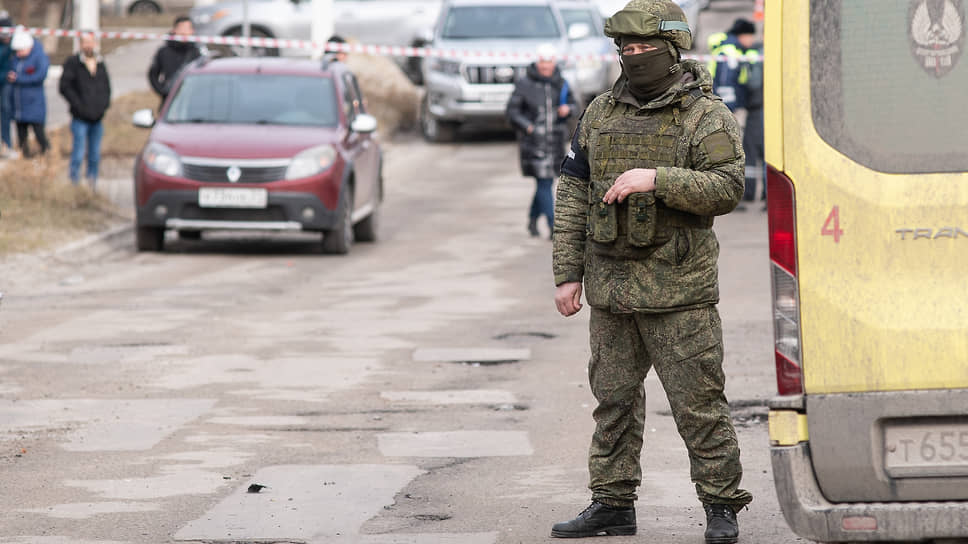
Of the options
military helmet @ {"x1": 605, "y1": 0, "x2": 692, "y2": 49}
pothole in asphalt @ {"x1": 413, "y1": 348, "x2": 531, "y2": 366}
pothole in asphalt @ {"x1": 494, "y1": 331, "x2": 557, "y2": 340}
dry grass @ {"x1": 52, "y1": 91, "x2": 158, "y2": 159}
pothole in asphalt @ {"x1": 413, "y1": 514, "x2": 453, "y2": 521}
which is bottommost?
dry grass @ {"x1": 52, "y1": 91, "x2": 158, "y2": 159}

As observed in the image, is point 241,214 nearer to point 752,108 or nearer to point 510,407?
point 752,108

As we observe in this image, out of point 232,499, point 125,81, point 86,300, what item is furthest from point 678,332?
point 125,81

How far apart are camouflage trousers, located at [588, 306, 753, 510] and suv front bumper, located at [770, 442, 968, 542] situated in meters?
0.96

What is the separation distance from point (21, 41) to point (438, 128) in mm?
8911

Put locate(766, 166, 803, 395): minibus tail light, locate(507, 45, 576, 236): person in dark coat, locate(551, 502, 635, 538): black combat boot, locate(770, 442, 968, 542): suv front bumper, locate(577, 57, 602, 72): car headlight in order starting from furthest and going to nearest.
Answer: locate(577, 57, 602, 72): car headlight → locate(507, 45, 576, 236): person in dark coat → locate(551, 502, 635, 538): black combat boot → locate(766, 166, 803, 395): minibus tail light → locate(770, 442, 968, 542): suv front bumper

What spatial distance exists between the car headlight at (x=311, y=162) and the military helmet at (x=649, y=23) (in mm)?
9992

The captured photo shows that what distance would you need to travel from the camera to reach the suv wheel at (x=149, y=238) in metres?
16.1

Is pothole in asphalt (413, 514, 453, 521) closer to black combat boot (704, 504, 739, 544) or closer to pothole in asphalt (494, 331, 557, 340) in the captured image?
black combat boot (704, 504, 739, 544)

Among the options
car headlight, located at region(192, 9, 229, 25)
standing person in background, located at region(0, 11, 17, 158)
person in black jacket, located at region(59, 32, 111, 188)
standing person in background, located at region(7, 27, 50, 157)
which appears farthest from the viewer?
car headlight, located at region(192, 9, 229, 25)

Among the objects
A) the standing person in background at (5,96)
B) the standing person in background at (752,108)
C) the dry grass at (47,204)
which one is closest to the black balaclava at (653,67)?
the dry grass at (47,204)

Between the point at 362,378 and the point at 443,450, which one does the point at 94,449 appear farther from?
the point at 362,378

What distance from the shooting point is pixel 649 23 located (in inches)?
223

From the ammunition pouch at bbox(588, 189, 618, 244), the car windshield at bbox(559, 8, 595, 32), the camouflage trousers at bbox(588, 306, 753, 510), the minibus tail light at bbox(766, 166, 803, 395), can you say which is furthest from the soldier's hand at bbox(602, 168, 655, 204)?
the car windshield at bbox(559, 8, 595, 32)

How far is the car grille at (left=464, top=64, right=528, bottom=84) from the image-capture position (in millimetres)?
25750
